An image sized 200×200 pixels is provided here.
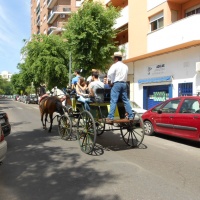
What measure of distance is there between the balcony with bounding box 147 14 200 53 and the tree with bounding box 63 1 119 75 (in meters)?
3.15

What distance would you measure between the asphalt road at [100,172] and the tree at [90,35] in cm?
1208

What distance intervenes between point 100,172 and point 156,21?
50.6 feet

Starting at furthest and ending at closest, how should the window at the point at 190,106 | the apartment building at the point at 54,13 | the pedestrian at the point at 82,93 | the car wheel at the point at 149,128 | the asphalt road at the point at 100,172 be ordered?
the apartment building at the point at 54,13
the car wheel at the point at 149,128
the window at the point at 190,106
the pedestrian at the point at 82,93
the asphalt road at the point at 100,172

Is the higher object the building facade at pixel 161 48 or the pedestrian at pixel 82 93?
the building facade at pixel 161 48

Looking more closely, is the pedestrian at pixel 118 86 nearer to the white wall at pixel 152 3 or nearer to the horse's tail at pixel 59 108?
the horse's tail at pixel 59 108

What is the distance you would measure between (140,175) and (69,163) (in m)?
1.68

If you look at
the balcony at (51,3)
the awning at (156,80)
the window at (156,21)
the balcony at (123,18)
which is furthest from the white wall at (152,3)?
the balcony at (51,3)

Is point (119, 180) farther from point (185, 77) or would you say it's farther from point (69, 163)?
point (185, 77)

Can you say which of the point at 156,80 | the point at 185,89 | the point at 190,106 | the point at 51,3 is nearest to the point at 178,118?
the point at 190,106

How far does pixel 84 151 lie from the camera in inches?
287


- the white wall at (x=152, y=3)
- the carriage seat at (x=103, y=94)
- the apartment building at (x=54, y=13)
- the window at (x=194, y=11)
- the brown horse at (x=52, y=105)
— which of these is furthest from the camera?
the apartment building at (x=54, y=13)

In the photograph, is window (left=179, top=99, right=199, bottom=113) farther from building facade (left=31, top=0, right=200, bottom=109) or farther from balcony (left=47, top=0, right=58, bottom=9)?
balcony (left=47, top=0, right=58, bottom=9)

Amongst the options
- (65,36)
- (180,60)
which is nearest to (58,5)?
(65,36)

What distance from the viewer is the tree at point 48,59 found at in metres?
30.0
